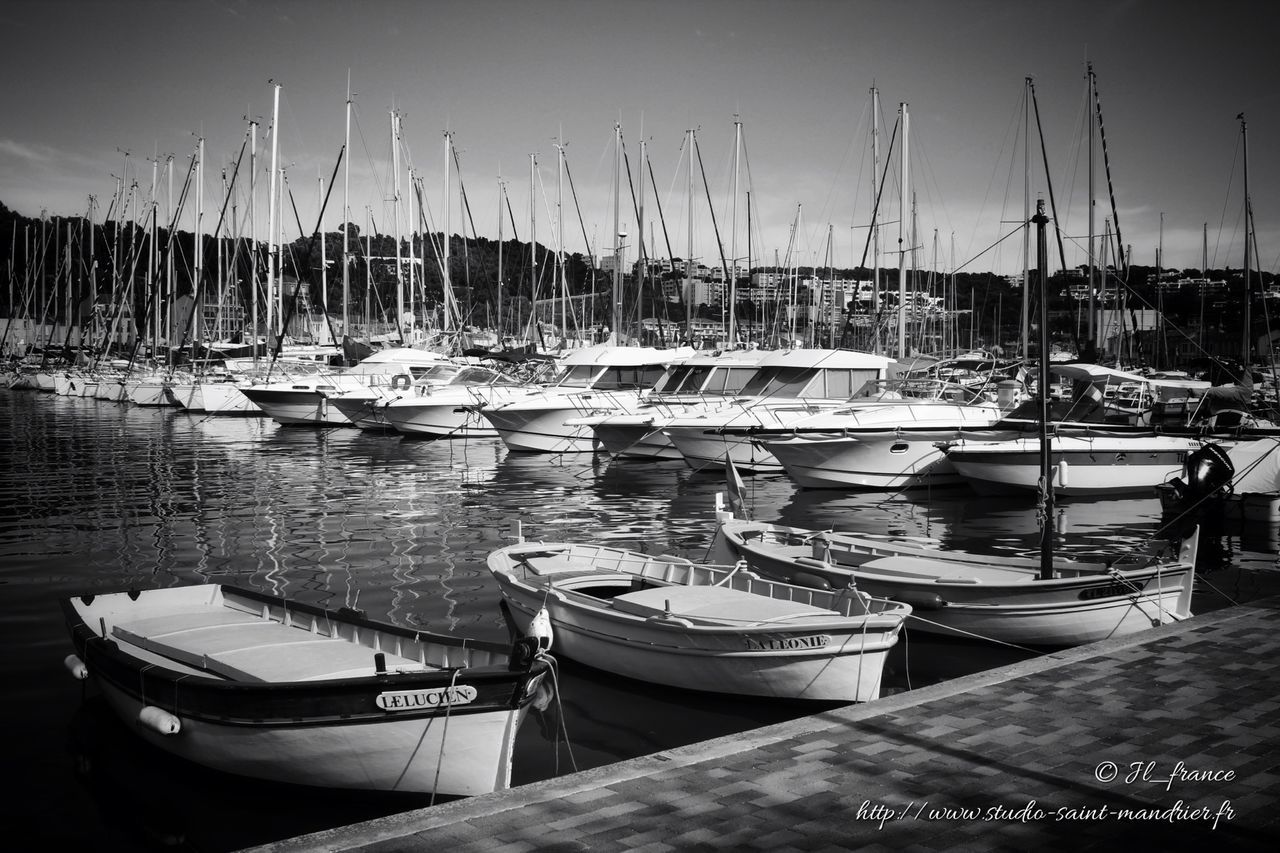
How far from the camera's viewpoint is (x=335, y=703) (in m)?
7.45

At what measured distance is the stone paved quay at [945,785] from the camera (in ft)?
18.0

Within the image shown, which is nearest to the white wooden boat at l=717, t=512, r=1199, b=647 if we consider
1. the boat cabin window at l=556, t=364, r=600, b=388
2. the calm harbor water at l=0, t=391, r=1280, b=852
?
the calm harbor water at l=0, t=391, r=1280, b=852

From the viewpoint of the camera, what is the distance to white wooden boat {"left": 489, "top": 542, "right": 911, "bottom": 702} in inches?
379

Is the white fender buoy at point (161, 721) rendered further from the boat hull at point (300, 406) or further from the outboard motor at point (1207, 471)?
the boat hull at point (300, 406)

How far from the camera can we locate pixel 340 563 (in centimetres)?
1677

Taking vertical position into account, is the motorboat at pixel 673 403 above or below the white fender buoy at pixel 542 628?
above

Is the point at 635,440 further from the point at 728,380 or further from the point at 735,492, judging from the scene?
the point at 735,492

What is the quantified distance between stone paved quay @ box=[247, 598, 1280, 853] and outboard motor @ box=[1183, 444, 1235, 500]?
14.7m

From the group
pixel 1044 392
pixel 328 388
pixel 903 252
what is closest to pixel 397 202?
pixel 328 388

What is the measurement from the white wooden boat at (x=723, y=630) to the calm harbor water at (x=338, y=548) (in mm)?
311

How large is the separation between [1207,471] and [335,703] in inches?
787

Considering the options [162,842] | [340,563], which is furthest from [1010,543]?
[162,842]

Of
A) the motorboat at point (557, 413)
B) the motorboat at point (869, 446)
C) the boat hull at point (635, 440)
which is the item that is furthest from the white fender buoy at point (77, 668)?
the motorboat at point (557, 413)

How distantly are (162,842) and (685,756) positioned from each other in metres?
3.92
